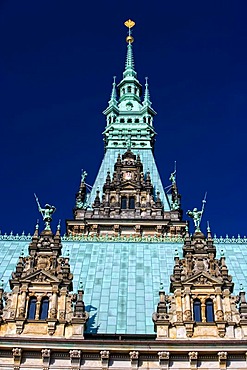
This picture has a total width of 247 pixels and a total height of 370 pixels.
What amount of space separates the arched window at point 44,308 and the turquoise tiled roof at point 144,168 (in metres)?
32.3

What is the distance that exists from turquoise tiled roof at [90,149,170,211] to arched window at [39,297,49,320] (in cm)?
3229

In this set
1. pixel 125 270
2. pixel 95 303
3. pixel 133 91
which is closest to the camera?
pixel 95 303

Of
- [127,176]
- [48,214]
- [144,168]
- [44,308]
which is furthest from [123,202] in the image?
[44,308]

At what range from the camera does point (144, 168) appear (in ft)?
214

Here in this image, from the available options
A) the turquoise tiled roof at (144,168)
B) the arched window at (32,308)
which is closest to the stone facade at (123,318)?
the arched window at (32,308)

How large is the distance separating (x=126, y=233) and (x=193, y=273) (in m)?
26.6

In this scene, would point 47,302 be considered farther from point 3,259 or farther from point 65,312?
point 3,259

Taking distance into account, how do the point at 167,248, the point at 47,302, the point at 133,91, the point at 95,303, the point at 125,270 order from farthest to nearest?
1. the point at 133,91
2. the point at 167,248
3. the point at 125,270
4. the point at 95,303
5. the point at 47,302

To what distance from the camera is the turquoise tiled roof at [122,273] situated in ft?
97.5

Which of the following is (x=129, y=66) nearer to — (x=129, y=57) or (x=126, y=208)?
(x=129, y=57)

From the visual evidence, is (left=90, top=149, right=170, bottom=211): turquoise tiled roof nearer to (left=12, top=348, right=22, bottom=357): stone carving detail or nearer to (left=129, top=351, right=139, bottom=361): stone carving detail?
(left=129, top=351, right=139, bottom=361): stone carving detail

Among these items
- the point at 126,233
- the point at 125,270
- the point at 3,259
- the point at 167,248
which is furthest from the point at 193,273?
the point at 126,233

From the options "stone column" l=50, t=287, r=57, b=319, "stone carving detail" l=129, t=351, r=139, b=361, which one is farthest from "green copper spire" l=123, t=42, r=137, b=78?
"stone carving detail" l=129, t=351, r=139, b=361

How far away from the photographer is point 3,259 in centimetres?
3600
